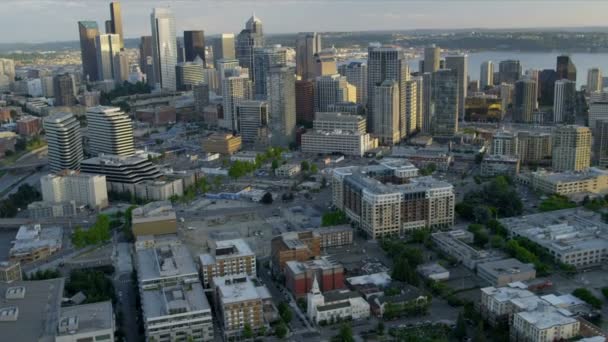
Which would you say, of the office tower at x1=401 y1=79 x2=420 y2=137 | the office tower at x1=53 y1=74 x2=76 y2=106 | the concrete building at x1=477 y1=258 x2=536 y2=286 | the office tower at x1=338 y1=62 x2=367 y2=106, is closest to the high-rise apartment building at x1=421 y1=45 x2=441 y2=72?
the office tower at x1=338 y1=62 x2=367 y2=106

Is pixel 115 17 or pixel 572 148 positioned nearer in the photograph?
pixel 572 148

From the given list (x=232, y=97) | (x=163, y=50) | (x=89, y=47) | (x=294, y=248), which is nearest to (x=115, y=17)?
(x=89, y=47)

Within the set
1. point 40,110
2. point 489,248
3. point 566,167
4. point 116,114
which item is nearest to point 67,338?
point 489,248

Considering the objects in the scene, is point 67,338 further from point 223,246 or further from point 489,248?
point 489,248

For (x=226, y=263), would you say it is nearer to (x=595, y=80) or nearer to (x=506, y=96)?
(x=506, y=96)

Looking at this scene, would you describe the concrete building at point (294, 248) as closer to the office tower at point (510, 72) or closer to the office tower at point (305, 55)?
the office tower at point (510, 72)

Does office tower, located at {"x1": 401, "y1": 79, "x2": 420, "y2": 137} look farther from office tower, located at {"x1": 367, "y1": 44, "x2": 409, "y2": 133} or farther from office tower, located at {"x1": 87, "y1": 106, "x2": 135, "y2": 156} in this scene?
office tower, located at {"x1": 87, "y1": 106, "x2": 135, "y2": 156}
